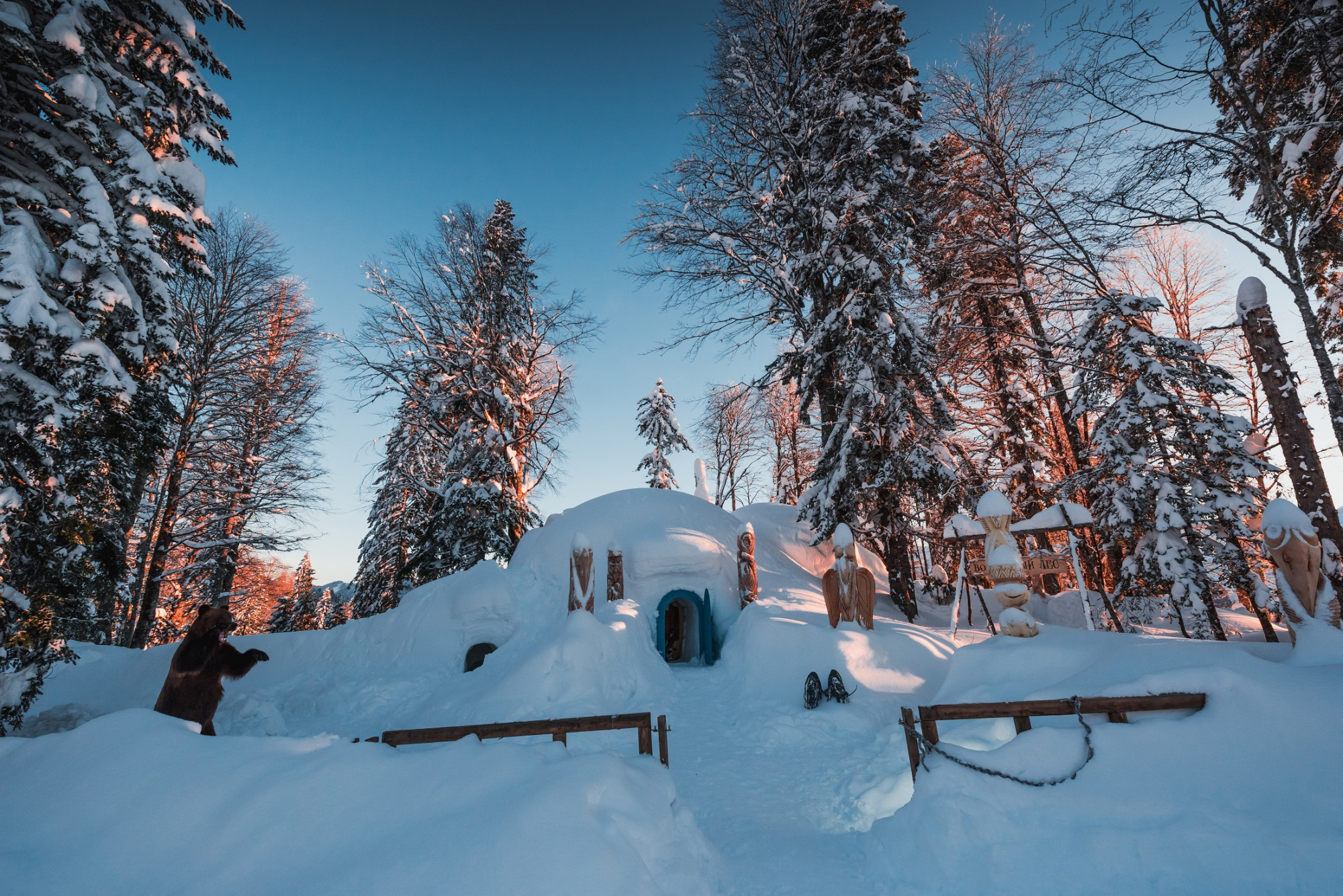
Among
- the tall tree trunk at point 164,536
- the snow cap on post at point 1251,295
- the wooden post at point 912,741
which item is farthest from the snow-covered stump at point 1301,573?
the tall tree trunk at point 164,536

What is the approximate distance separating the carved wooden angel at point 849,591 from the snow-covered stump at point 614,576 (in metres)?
4.21

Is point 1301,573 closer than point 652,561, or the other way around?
point 1301,573

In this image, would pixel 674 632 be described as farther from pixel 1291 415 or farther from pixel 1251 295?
pixel 1251 295

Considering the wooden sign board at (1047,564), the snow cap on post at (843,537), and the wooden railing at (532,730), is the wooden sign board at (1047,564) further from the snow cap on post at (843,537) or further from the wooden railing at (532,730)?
the wooden railing at (532,730)

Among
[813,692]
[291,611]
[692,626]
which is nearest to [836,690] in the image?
[813,692]

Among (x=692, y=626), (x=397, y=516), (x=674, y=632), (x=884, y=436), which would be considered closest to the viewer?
(x=884, y=436)

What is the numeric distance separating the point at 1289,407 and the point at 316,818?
26.1 ft

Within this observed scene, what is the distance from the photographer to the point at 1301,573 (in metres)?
3.49

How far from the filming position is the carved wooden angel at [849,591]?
28.6 ft

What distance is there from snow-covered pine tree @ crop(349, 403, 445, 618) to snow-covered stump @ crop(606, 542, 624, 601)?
7446 mm

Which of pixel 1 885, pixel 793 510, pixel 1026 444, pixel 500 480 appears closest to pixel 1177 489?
pixel 1026 444

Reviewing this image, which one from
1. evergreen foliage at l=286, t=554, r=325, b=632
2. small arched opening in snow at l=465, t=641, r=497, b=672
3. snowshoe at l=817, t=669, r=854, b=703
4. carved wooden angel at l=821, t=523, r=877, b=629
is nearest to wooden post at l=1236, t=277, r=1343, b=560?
carved wooden angel at l=821, t=523, r=877, b=629

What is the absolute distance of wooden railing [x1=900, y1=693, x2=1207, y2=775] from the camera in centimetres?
333

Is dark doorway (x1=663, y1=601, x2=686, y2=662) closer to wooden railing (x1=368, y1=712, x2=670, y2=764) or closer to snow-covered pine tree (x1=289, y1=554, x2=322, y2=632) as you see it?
wooden railing (x1=368, y1=712, x2=670, y2=764)
